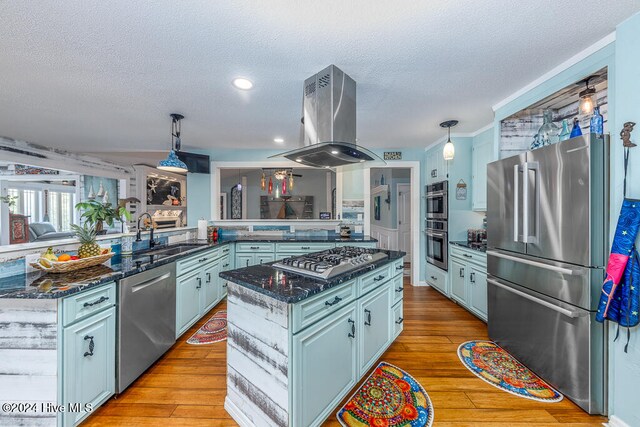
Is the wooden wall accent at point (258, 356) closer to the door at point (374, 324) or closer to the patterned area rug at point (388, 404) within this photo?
the patterned area rug at point (388, 404)

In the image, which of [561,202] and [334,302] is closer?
[334,302]

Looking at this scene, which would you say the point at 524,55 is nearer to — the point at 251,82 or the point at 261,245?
the point at 251,82

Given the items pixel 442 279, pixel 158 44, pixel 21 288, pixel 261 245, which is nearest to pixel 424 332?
pixel 442 279

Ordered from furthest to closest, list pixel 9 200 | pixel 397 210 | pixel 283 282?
pixel 397 210 < pixel 9 200 < pixel 283 282

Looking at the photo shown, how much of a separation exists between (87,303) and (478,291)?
350 centimetres

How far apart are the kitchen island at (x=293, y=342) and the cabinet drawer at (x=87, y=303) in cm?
79

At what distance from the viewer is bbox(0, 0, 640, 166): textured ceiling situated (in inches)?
54.4

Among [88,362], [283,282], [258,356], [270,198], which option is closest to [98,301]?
[88,362]

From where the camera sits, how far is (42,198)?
6.39 meters

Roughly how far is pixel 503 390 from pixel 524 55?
238cm

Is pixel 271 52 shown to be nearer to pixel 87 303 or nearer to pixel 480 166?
pixel 87 303

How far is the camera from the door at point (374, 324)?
1844 millimetres

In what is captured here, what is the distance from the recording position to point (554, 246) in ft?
5.82

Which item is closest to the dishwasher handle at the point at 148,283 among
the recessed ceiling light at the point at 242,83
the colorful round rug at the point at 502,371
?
the recessed ceiling light at the point at 242,83
